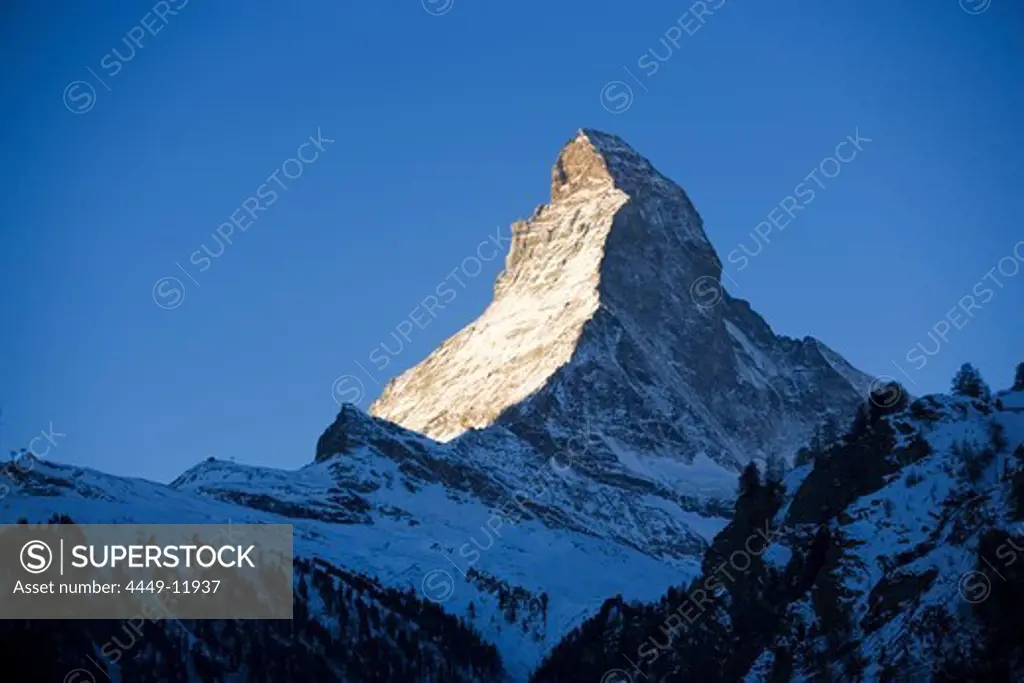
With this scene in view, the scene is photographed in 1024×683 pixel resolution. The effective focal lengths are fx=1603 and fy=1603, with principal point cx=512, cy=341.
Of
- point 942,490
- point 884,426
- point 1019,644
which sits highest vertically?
point 884,426

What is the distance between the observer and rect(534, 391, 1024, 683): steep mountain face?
92688mm

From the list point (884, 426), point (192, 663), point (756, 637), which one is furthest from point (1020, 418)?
point (192, 663)

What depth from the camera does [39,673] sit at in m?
143

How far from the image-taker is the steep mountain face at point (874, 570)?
9269cm

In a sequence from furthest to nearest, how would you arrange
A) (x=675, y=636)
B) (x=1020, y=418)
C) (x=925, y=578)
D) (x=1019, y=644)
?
(x=675, y=636)
(x=1020, y=418)
(x=925, y=578)
(x=1019, y=644)

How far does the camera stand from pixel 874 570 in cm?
10825

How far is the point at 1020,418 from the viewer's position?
123 metres

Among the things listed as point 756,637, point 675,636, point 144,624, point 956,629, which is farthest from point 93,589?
point 956,629

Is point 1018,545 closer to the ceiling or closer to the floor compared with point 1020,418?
closer to the floor

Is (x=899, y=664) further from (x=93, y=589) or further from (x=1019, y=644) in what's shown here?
(x=93, y=589)

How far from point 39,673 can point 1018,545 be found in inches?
3519

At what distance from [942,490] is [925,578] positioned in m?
14.9

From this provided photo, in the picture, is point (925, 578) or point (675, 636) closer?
point (925, 578)

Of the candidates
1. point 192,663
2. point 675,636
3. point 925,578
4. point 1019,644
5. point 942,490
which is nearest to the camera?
point 1019,644
